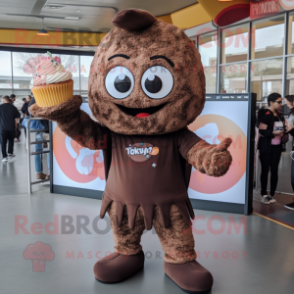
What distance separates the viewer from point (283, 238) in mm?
2945

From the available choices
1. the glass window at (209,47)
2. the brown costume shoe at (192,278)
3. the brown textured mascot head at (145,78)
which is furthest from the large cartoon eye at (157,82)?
the glass window at (209,47)

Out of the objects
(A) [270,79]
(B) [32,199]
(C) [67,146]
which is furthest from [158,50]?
(A) [270,79]

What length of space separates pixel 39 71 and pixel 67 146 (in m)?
2.73

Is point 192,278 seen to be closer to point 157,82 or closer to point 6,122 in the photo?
point 157,82

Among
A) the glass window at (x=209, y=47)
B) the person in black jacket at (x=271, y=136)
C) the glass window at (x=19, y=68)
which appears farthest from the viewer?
the glass window at (x=19, y=68)

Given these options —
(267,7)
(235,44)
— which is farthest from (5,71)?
(267,7)

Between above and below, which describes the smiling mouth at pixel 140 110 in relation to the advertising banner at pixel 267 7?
below

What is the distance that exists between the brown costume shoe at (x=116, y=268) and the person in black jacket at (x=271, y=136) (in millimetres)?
2461

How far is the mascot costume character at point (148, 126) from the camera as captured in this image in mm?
1807

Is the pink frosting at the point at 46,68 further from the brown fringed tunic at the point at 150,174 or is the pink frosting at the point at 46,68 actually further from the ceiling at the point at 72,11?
the ceiling at the point at 72,11

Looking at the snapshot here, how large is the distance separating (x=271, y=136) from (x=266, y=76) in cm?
602

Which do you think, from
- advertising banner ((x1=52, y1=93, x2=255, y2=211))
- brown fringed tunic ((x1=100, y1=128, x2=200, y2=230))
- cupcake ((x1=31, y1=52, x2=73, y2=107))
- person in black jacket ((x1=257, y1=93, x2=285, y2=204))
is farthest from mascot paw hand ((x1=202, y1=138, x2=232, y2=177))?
person in black jacket ((x1=257, y1=93, x2=285, y2=204))

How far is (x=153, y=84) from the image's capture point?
1785 millimetres

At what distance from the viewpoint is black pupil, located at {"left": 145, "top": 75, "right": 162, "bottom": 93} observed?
5.86 ft
